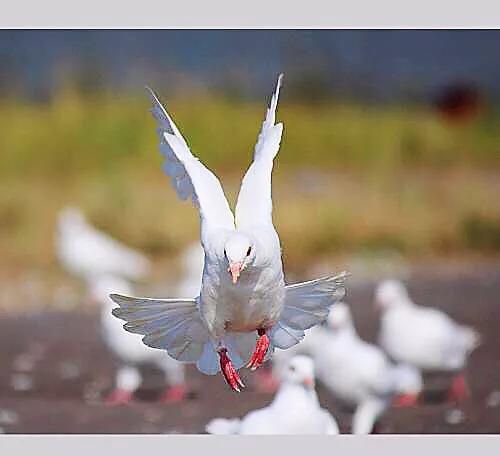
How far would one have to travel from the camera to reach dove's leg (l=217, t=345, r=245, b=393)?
5.21 metres

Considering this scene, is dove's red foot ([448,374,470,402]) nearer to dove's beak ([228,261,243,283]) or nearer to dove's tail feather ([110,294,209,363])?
dove's tail feather ([110,294,209,363])

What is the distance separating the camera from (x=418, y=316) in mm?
8383

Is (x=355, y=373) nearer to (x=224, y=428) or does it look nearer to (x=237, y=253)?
(x=224, y=428)

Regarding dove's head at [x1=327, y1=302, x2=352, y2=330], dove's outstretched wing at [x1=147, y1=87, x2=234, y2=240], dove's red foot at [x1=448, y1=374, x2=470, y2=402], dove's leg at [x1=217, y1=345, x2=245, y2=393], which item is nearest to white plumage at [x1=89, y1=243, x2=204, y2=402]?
dove's head at [x1=327, y1=302, x2=352, y2=330]

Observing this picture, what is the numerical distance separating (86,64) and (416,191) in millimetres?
3147

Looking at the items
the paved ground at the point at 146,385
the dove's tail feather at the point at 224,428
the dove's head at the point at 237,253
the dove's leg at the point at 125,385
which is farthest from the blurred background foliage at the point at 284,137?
the dove's head at the point at 237,253

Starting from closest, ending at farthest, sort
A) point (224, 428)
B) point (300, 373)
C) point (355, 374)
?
point (224, 428) → point (300, 373) → point (355, 374)

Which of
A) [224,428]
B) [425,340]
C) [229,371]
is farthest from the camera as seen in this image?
[425,340]

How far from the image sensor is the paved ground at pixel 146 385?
8070mm

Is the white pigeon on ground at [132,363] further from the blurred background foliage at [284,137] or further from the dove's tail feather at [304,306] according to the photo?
the blurred background foliage at [284,137]

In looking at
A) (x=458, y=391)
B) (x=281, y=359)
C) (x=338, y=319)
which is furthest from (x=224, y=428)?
(x=458, y=391)

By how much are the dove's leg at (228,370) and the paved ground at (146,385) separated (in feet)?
8.01

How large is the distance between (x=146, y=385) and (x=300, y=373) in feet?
8.37

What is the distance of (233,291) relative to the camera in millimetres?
4980
